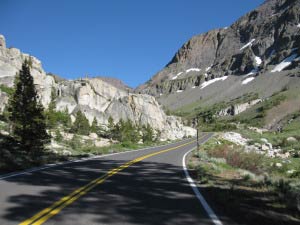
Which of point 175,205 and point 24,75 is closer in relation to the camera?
point 175,205

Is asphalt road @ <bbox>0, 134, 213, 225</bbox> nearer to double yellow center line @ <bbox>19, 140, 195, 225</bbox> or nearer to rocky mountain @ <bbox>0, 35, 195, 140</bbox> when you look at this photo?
double yellow center line @ <bbox>19, 140, 195, 225</bbox>

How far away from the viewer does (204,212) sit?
25.7 ft

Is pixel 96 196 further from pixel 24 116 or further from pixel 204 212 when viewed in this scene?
pixel 24 116

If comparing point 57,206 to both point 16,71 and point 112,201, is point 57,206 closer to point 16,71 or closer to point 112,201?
point 112,201

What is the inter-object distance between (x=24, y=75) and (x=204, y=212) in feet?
102

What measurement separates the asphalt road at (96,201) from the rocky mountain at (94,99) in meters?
85.5

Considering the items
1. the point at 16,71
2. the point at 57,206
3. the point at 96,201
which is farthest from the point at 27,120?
the point at 16,71

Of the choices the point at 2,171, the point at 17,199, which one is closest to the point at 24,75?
the point at 2,171

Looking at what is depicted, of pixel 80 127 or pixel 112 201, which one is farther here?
pixel 80 127

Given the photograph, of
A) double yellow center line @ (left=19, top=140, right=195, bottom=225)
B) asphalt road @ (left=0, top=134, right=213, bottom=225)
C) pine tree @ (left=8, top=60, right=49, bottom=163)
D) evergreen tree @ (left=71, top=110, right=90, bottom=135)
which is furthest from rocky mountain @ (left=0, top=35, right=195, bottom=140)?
double yellow center line @ (left=19, top=140, right=195, bottom=225)

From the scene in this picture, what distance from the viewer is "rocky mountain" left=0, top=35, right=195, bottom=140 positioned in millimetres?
100500

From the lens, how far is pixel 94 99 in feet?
368

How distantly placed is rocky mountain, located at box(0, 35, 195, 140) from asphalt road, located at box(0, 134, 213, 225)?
85.5 m

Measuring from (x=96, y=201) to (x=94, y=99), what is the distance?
344ft
